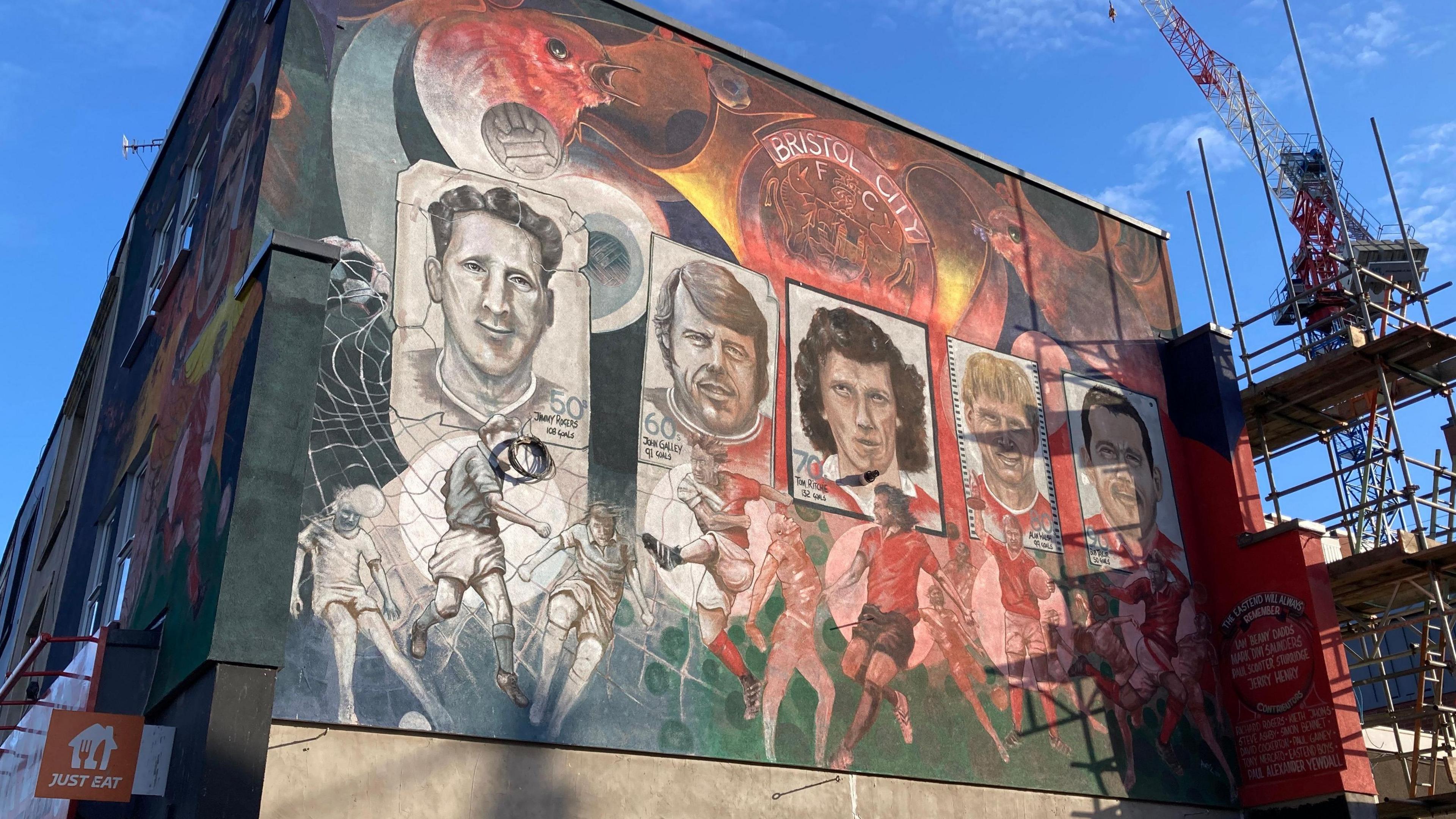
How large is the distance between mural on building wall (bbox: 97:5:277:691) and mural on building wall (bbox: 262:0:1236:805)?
33.0 inches

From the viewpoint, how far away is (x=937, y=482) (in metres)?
14.8

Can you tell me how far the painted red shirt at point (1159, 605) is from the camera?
15.9m

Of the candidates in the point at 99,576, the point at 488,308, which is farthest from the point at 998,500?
the point at 99,576

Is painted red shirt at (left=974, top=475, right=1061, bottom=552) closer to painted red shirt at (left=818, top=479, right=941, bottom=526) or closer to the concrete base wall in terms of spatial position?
painted red shirt at (left=818, top=479, right=941, bottom=526)

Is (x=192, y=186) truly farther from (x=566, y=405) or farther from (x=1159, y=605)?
(x=1159, y=605)

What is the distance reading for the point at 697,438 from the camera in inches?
514

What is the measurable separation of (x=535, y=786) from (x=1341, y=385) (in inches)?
526

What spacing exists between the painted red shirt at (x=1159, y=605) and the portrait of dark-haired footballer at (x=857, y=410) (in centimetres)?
327

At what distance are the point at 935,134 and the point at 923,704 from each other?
7.90m

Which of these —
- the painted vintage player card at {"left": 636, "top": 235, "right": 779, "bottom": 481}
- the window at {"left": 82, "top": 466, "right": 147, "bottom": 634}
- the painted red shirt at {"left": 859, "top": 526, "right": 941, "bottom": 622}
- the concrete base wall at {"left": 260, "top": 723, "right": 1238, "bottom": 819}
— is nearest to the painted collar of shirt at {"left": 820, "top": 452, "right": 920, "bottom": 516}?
the painted red shirt at {"left": 859, "top": 526, "right": 941, "bottom": 622}

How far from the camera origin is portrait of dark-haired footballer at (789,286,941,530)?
45.7 feet

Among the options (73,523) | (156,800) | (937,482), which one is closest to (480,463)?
(156,800)

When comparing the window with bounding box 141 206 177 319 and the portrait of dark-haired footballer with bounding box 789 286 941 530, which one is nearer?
the portrait of dark-haired footballer with bounding box 789 286 941 530

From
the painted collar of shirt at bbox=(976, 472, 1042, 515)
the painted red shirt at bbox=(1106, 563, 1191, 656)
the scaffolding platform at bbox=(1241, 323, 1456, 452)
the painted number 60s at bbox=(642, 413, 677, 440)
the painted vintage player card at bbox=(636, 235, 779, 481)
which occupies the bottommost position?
the painted red shirt at bbox=(1106, 563, 1191, 656)
